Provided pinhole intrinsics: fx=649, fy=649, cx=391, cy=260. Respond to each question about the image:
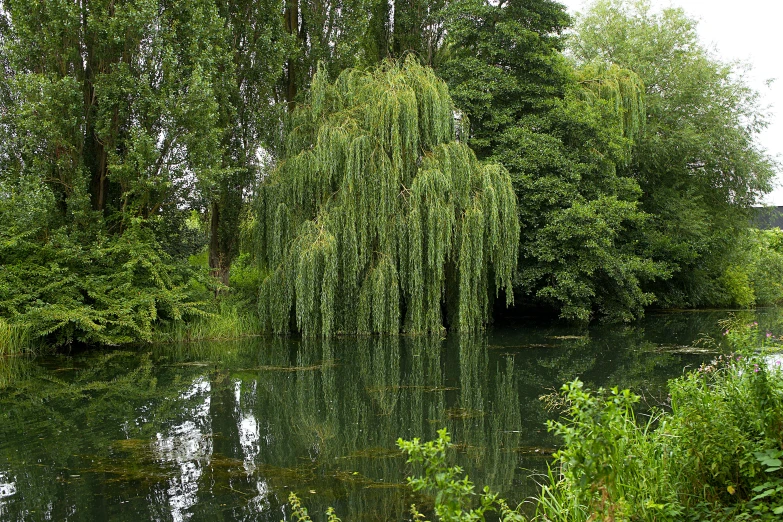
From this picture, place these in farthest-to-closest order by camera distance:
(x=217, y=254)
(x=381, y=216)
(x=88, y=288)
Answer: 1. (x=217, y=254)
2. (x=381, y=216)
3. (x=88, y=288)

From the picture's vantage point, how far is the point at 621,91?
18.8m

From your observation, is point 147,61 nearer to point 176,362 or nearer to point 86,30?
point 86,30

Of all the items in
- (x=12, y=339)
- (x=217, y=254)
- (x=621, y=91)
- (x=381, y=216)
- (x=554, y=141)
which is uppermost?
(x=621, y=91)

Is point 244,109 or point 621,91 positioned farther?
point 621,91

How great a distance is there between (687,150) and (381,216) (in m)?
12.0

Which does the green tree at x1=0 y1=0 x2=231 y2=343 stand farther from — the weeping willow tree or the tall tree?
the weeping willow tree

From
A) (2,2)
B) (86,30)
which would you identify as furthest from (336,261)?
(2,2)

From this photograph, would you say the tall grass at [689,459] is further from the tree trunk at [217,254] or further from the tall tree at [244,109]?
the tree trunk at [217,254]

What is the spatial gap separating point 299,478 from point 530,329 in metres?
12.2

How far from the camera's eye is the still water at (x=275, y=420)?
461cm

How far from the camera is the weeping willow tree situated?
13414mm

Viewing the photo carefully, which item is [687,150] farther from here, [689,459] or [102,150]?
[689,459]

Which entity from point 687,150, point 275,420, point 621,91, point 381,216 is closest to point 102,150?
point 381,216

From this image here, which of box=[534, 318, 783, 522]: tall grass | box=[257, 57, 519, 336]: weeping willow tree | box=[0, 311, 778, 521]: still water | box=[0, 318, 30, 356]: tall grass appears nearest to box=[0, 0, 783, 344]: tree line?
box=[257, 57, 519, 336]: weeping willow tree
